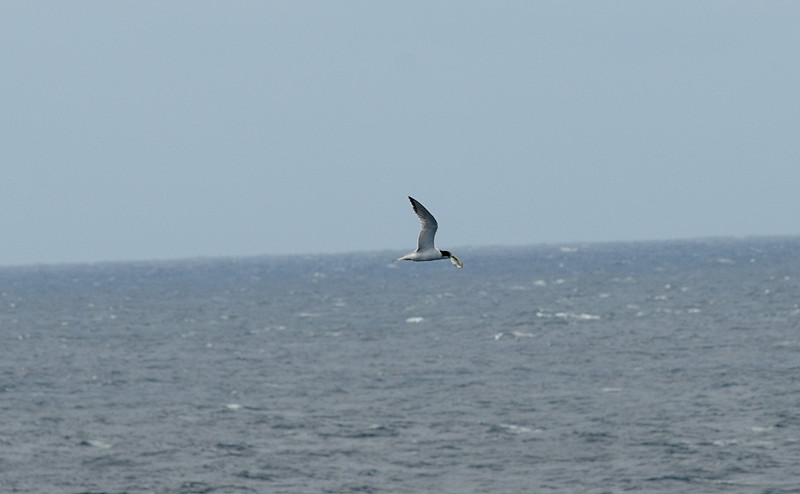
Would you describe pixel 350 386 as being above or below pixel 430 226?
below

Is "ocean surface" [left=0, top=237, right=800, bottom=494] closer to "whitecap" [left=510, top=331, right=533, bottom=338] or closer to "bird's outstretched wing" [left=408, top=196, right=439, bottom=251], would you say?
"whitecap" [left=510, top=331, right=533, bottom=338]

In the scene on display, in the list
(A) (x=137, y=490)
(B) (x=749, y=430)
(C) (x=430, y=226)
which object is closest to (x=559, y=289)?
(B) (x=749, y=430)

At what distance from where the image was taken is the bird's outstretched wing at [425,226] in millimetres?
21344

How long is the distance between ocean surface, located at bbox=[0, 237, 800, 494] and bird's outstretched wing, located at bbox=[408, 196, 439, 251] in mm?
17942

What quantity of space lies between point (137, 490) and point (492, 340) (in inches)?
1790

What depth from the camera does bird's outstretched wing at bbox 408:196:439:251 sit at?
21.3 meters

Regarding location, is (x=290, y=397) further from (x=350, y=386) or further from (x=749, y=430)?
(x=749, y=430)

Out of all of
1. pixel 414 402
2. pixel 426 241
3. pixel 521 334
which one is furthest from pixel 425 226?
pixel 521 334

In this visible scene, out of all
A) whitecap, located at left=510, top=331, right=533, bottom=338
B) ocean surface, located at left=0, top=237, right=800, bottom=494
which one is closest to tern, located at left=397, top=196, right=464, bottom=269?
ocean surface, located at left=0, top=237, right=800, bottom=494

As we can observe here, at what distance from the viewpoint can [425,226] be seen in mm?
22344

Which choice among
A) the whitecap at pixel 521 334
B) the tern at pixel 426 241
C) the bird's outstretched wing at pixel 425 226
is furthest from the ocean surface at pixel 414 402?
the bird's outstretched wing at pixel 425 226

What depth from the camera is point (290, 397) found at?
57.2 metres

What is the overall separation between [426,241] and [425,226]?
556 mm

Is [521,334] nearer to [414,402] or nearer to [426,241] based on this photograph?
[414,402]
